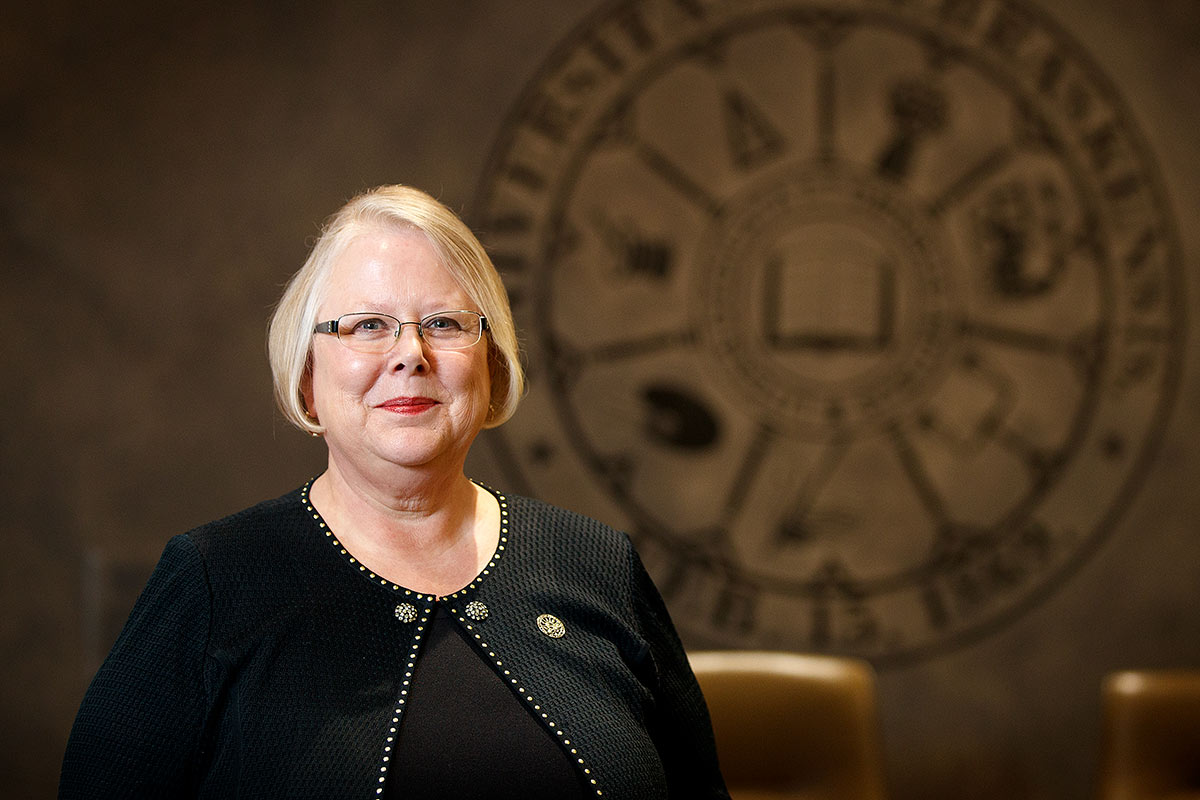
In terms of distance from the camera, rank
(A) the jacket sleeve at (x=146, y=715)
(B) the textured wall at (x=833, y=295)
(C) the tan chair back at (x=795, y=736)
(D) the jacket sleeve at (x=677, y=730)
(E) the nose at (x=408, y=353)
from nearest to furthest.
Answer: (A) the jacket sleeve at (x=146, y=715) → (E) the nose at (x=408, y=353) → (D) the jacket sleeve at (x=677, y=730) → (C) the tan chair back at (x=795, y=736) → (B) the textured wall at (x=833, y=295)

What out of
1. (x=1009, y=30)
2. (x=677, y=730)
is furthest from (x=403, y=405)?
(x=1009, y=30)

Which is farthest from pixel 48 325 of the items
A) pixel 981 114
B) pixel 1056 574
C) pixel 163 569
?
pixel 1056 574

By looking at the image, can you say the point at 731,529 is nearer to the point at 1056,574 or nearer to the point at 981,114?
the point at 1056,574

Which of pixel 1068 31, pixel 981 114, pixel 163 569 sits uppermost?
pixel 1068 31

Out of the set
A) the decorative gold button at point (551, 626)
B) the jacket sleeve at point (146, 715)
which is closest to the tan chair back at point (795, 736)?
the decorative gold button at point (551, 626)

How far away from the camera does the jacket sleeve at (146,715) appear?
44.9 inches

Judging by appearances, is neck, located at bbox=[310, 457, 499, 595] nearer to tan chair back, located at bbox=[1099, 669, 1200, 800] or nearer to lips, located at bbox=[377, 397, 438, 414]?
lips, located at bbox=[377, 397, 438, 414]

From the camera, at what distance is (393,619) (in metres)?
1.25

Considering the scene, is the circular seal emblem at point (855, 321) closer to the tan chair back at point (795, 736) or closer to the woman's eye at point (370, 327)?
the tan chair back at point (795, 736)

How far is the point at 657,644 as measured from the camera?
56.7 inches

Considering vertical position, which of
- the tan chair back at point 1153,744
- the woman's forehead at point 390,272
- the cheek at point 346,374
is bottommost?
the tan chair back at point 1153,744

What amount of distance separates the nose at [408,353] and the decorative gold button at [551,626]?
1.07ft

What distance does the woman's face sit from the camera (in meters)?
1.26

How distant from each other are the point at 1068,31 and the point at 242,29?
201 centimetres
